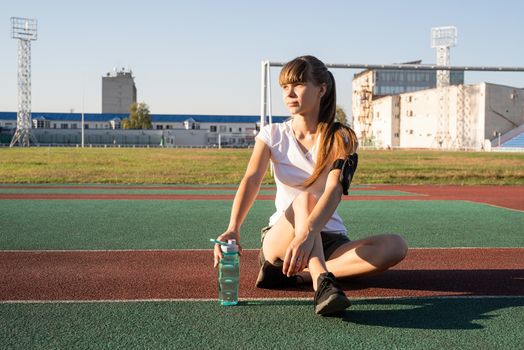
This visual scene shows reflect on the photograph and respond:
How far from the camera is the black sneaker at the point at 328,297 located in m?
3.52

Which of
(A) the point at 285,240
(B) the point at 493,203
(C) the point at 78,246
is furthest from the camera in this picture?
(B) the point at 493,203

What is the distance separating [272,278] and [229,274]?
59 cm

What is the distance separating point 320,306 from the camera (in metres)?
3.59

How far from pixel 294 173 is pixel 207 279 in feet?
4.28

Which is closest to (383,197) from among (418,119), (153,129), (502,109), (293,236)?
(293,236)

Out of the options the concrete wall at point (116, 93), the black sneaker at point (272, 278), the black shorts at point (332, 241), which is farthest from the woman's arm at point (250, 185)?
the concrete wall at point (116, 93)

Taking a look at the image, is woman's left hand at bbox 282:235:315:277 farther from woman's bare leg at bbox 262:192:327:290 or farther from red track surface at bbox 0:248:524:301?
red track surface at bbox 0:248:524:301

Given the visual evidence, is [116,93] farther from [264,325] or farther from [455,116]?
[264,325]

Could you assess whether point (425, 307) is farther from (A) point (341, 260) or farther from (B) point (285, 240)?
(B) point (285, 240)

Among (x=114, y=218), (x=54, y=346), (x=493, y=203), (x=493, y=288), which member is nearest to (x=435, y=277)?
(x=493, y=288)

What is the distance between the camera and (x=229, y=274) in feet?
13.2

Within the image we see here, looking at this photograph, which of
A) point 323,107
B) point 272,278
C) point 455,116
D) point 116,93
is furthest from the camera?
point 116,93

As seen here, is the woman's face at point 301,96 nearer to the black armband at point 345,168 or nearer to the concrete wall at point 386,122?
the black armband at point 345,168

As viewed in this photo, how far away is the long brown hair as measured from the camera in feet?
12.8
